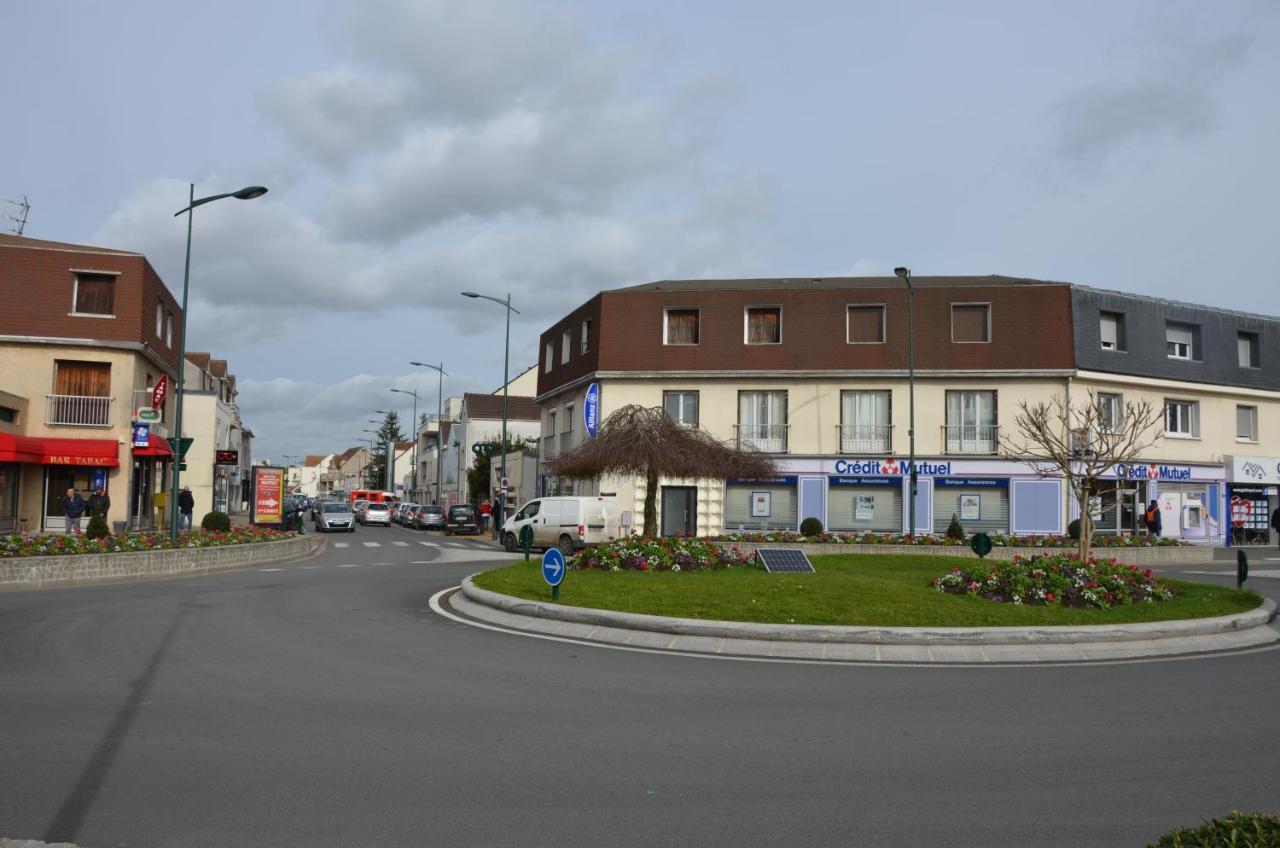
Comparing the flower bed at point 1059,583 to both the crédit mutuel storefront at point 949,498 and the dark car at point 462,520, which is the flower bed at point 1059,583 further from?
the dark car at point 462,520

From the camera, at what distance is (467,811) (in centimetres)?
591

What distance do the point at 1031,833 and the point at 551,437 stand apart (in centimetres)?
4519

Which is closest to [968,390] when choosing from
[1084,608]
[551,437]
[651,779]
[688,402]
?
[688,402]

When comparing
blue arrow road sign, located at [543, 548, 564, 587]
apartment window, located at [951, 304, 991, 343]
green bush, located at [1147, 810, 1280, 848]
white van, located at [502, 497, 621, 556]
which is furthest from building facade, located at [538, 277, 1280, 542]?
green bush, located at [1147, 810, 1280, 848]

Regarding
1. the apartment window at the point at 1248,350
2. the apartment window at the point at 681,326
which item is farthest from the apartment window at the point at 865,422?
the apartment window at the point at 1248,350

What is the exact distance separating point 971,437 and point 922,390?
2550mm

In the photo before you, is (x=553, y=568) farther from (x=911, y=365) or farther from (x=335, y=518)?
(x=335, y=518)

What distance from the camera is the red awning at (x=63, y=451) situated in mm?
32562

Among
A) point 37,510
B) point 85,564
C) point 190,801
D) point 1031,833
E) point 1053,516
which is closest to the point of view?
point 1031,833

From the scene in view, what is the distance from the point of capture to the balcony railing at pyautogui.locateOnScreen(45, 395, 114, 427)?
35656mm

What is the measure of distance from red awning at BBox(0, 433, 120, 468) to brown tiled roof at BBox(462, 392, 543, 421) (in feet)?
153

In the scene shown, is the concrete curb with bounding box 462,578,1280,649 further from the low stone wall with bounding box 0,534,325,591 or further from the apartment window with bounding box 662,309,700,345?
the apartment window with bounding box 662,309,700,345

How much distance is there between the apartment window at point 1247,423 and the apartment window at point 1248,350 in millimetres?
1836

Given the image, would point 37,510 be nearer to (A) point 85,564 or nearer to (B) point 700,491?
(A) point 85,564
